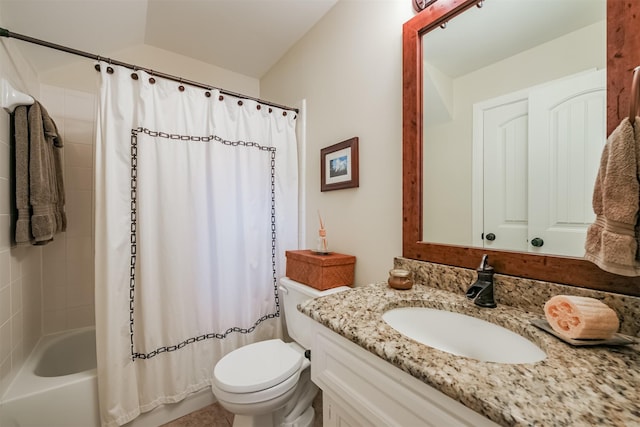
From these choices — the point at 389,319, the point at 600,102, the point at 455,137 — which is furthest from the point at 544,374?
the point at 455,137

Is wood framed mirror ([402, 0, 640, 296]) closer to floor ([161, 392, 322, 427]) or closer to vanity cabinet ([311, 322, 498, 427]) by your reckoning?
vanity cabinet ([311, 322, 498, 427])

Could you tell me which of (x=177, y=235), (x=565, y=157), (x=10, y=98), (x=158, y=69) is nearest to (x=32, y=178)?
(x=10, y=98)

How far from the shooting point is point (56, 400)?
1219 millimetres

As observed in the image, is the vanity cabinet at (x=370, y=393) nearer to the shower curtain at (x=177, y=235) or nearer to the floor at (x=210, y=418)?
the floor at (x=210, y=418)

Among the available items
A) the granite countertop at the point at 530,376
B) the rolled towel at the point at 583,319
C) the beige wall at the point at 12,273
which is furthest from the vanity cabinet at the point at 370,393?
the beige wall at the point at 12,273

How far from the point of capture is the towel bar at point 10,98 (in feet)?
3.85

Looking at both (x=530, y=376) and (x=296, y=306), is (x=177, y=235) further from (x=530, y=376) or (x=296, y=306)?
(x=530, y=376)

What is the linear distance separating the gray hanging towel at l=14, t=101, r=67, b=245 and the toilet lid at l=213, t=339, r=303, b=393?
1.15 m

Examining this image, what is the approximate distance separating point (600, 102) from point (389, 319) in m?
0.88

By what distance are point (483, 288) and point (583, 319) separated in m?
0.27

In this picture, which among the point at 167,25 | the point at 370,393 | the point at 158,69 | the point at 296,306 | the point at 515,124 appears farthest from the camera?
the point at 158,69

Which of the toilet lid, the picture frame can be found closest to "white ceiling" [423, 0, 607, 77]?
the picture frame

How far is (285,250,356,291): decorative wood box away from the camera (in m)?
1.36

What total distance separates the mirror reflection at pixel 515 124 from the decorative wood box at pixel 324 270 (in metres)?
0.48
